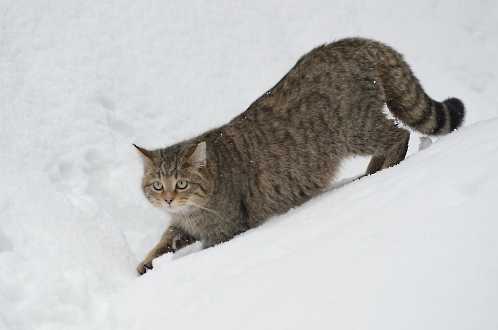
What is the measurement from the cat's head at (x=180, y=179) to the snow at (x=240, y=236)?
0.45 metres

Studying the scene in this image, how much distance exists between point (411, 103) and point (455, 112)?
352 millimetres

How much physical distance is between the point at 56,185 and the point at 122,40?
266 cm

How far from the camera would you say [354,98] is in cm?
446

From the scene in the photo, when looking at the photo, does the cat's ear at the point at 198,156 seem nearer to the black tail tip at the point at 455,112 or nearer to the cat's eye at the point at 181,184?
the cat's eye at the point at 181,184

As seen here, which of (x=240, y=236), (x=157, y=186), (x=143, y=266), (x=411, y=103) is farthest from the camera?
(x=411, y=103)

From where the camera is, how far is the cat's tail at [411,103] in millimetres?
4473

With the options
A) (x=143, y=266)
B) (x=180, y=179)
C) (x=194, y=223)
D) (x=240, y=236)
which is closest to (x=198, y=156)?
(x=180, y=179)

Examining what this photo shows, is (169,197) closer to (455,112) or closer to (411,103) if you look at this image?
(411,103)

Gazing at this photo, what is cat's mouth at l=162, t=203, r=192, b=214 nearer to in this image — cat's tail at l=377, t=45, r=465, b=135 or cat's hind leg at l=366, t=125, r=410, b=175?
cat's hind leg at l=366, t=125, r=410, b=175

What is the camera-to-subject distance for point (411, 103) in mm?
4473

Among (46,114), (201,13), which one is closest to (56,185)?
(46,114)

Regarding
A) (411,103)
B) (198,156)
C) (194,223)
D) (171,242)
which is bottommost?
(171,242)

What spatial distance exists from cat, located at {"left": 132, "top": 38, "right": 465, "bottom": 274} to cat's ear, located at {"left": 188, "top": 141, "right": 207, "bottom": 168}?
10cm

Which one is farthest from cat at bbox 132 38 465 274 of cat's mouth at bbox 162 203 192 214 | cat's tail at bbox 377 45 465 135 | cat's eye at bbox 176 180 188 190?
cat's eye at bbox 176 180 188 190
